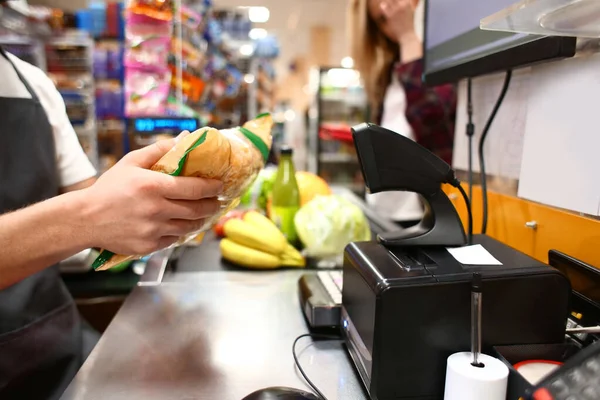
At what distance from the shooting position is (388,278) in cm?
52

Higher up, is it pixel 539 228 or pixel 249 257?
pixel 539 228

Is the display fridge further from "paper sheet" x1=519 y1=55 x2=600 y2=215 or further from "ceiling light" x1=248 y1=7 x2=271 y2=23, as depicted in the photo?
"paper sheet" x1=519 y1=55 x2=600 y2=215

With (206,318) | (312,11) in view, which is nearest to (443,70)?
(206,318)

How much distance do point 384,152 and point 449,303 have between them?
8.8 inches

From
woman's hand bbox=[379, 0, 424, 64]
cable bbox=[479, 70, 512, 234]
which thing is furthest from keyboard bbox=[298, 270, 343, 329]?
woman's hand bbox=[379, 0, 424, 64]

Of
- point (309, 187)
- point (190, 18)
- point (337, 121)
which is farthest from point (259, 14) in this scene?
point (309, 187)

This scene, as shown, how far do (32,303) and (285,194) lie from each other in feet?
2.26

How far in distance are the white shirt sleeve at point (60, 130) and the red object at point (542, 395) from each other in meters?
1.11

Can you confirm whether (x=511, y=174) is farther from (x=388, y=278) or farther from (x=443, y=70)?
(x=388, y=278)

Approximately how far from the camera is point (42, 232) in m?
0.63

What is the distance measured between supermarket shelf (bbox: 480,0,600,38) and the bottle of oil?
0.76m

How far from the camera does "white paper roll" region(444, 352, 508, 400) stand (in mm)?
451

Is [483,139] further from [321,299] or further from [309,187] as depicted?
[309,187]

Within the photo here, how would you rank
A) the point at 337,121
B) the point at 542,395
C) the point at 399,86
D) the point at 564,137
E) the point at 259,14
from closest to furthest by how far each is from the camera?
the point at 542,395
the point at 564,137
the point at 399,86
the point at 337,121
the point at 259,14
